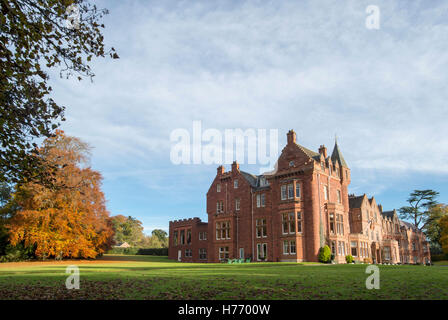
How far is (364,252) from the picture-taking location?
48.5 metres

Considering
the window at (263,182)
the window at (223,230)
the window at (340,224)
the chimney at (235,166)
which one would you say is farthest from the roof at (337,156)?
the window at (223,230)

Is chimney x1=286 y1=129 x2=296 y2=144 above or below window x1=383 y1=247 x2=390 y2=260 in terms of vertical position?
above

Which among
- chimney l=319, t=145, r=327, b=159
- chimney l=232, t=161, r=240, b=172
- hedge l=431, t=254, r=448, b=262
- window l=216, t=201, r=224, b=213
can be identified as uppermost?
chimney l=319, t=145, r=327, b=159

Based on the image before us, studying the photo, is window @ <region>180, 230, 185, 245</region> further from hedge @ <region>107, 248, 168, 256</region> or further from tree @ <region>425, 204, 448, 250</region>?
tree @ <region>425, 204, 448, 250</region>

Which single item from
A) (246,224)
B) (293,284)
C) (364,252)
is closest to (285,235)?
(246,224)

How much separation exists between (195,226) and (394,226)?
132 ft

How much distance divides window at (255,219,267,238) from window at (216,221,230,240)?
17.0ft

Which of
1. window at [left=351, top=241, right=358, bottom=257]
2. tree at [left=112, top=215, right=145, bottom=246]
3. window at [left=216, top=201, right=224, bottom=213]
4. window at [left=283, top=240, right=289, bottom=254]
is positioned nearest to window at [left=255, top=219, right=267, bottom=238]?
window at [left=283, top=240, right=289, bottom=254]

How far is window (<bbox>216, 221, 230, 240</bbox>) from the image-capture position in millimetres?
50281

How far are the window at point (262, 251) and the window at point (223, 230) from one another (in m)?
5.75

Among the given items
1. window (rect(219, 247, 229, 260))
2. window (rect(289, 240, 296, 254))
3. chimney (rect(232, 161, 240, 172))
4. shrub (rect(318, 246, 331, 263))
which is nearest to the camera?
shrub (rect(318, 246, 331, 263))
